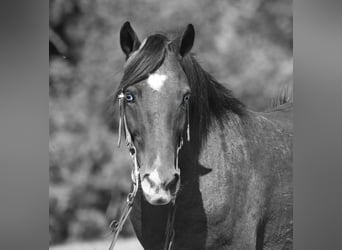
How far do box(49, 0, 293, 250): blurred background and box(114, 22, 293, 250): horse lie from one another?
154 mm

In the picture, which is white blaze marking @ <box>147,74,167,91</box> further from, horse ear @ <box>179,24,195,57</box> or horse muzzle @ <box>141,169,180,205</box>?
horse muzzle @ <box>141,169,180,205</box>

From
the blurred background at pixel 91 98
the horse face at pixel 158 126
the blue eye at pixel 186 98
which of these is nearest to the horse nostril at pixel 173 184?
the horse face at pixel 158 126

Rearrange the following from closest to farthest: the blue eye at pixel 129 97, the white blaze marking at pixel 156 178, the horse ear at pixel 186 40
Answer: the white blaze marking at pixel 156 178 → the blue eye at pixel 129 97 → the horse ear at pixel 186 40

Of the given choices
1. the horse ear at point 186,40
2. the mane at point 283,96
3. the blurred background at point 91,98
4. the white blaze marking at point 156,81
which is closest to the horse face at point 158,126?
the white blaze marking at point 156,81

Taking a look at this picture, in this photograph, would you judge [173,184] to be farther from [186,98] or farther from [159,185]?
[186,98]

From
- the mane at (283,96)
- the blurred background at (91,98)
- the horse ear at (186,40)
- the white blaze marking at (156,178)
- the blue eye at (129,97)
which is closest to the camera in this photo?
the white blaze marking at (156,178)

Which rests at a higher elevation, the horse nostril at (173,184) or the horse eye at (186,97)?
the horse eye at (186,97)

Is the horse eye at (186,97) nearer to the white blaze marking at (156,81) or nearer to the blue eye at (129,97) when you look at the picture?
the white blaze marking at (156,81)

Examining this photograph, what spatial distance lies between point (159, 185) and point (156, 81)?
0.42 metres

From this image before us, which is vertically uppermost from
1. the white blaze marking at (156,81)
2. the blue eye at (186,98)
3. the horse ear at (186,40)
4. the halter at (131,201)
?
the horse ear at (186,40)

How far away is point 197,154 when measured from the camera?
2.05 m

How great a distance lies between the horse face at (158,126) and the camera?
1.75m

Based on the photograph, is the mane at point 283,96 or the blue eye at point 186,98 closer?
the blue eye at point 186,98
